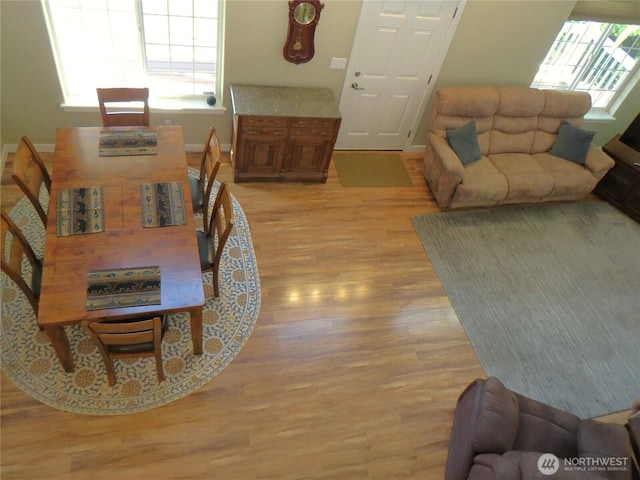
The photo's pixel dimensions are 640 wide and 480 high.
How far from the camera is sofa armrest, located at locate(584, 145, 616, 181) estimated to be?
4.84 meters

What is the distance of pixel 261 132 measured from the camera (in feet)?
13.6

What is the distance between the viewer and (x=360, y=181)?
15.8 ft

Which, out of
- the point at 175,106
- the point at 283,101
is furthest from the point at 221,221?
the point at 175,106

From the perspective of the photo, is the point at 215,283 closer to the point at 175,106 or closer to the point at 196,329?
the point at 196,329

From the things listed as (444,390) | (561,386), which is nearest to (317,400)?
(444,390)

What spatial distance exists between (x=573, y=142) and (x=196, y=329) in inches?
177

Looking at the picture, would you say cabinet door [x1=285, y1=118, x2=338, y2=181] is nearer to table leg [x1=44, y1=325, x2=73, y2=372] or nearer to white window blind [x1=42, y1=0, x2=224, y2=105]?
white window blind [x1=42, y1=0, x2=224, y2=105]

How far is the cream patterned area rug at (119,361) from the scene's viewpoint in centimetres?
280

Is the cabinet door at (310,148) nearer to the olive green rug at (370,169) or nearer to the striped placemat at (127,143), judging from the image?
the olive green rug at (370,169)

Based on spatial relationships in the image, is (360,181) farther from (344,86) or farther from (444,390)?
(444,390)

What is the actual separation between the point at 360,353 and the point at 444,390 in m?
0.66

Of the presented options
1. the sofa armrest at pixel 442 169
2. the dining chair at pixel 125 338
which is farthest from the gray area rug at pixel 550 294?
the dining chair at pixel 125 338

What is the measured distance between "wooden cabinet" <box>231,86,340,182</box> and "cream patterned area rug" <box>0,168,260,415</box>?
1.41m

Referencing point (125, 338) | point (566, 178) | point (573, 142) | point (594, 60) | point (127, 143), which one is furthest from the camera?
point (594, 60)
